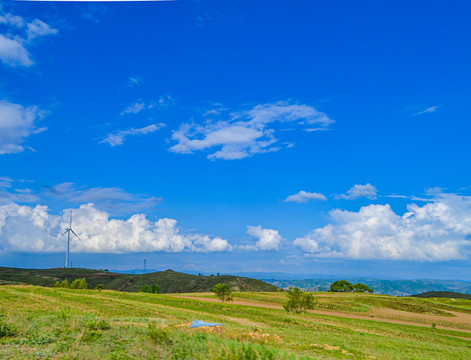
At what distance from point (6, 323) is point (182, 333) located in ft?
35.9

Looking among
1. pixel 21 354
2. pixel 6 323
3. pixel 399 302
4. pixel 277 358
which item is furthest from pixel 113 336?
pixel 399 302

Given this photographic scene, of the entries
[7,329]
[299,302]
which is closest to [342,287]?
[299,302]

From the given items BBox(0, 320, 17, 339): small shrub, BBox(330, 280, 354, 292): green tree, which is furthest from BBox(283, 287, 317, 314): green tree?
BBox(330, 280, 354, 292): green tree

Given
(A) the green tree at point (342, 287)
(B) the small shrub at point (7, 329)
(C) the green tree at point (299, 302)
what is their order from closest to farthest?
(B) the small shrub at point (7, 329) → (C) the green tree at point (299, 302) → (A) the green tree at point (342, 287)

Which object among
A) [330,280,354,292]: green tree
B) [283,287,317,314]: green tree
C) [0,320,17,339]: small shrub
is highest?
[0,320,17,339]: small shrub

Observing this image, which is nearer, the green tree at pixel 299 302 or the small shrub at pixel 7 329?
the small shrub at pixel 7 329

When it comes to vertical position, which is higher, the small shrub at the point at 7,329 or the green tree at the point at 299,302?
the small shrub at the point at 7,329

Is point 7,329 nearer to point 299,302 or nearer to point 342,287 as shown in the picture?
point 299,302

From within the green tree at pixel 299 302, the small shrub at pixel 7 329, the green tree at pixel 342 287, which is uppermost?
the small shrub at pixel 7 329

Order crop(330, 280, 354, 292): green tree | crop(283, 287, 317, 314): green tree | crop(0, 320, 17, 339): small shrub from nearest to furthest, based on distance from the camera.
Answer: crop(0, 320, 17, 339): small shrub → crop(283, 287, 317, 314): green tree → crop(330, 280, 354, 292): green tree

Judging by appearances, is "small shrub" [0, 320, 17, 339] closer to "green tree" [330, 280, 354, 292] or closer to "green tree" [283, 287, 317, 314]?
"green tree" [283, 287, 317, 314]

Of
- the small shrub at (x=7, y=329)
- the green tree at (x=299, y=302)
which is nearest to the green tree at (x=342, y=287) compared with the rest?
the green tree at (x=299, y=302)

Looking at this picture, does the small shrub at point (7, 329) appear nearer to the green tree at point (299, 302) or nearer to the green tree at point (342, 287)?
the green tree at point (299, 302)

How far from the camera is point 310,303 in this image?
7188 centimetres
